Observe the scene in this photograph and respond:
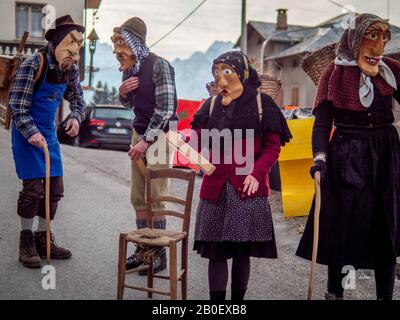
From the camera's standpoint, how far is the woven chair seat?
12.8 ft

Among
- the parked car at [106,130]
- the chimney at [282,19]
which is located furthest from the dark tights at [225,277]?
the chimney at [282,19]

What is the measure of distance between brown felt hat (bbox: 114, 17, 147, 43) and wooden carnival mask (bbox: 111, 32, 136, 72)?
64 millimetres

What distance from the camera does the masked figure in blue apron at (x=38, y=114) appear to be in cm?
495

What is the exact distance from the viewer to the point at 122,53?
16.2 feet

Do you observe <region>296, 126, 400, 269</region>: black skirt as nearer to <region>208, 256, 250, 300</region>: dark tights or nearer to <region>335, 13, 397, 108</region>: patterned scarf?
<region>335, 13, 397, 108</region>: patterned scarf

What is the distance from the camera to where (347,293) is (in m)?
5.08

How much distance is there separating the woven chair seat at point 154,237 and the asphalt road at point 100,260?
0.74m

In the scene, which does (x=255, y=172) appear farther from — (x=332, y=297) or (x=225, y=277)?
(x=332, y=297)

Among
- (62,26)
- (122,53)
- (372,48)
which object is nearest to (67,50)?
(62,26)

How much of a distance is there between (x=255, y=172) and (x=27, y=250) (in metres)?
2.36

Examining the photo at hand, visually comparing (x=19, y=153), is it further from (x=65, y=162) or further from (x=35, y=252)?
(x=65, y=162)

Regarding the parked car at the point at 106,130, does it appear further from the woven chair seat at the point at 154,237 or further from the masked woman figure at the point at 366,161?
the masked woman figure at the point at 366,161
